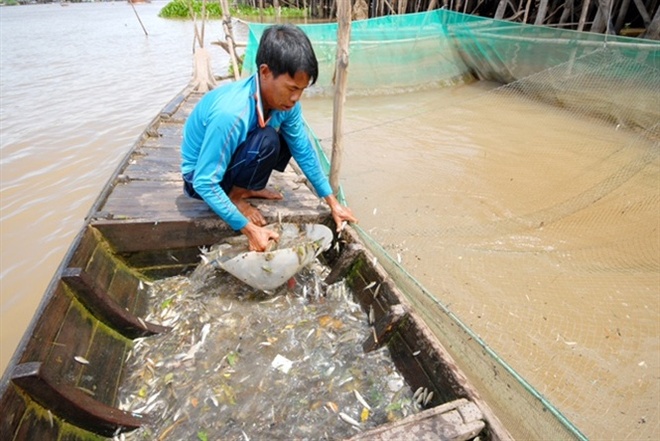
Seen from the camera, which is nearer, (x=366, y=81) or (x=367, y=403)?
(x=367, y=403)

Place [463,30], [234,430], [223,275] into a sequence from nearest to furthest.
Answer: [234,430], [223,275], [463,30]

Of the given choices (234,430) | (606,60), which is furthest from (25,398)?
(606,60)

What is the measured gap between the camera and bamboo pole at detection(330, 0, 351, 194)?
2473mm

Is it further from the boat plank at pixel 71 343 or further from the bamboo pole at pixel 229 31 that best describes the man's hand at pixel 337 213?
the bamboo pole at pixel 229 31

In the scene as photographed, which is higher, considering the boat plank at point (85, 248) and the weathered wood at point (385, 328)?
the boat plank at point (85, 248)

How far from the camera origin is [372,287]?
2.33 m

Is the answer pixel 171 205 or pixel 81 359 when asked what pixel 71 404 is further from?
pixel 171 205

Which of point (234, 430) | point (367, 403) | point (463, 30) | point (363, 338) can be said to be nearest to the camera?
point (234, 430)

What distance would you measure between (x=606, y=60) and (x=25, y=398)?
753 cm

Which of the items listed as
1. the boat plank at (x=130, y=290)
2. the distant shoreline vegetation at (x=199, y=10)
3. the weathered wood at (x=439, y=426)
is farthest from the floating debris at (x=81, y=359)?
the distant shoreline vegetation at (x=199, y=10)

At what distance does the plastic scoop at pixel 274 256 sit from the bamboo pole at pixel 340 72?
0.70 m

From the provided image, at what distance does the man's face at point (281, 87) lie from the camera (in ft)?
6.36

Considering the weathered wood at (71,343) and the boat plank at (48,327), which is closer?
the boat plank at (48,327)

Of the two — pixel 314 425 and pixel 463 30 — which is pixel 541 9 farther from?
pixel 314 425
